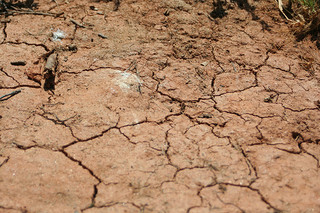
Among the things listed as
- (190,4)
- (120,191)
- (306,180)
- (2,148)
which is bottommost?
(2,148)

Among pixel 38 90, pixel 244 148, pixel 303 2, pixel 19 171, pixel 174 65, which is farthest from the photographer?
pixel 303 2

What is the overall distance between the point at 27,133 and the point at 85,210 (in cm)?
88

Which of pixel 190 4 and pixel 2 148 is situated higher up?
pixel 190 4

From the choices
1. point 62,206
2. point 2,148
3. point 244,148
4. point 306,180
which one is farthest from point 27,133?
point 306,180

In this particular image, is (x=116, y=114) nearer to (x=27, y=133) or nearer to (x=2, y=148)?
(x=27, y=133)

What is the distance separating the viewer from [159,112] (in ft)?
9.00

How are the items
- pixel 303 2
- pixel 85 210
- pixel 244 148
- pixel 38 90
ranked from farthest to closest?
1. pixel 303 2
2. pixel 38 90
3. pixel 244 148
4. pixel 85 210

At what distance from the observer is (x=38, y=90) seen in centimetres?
285

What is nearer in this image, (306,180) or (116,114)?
(306,180)

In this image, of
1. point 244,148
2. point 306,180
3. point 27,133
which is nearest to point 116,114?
point 27,133

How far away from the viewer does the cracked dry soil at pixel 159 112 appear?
2170 mm

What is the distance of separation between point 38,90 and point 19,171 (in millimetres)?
892

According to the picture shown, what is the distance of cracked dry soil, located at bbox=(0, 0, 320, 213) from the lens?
7.12 feet

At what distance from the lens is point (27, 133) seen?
8.14ft
